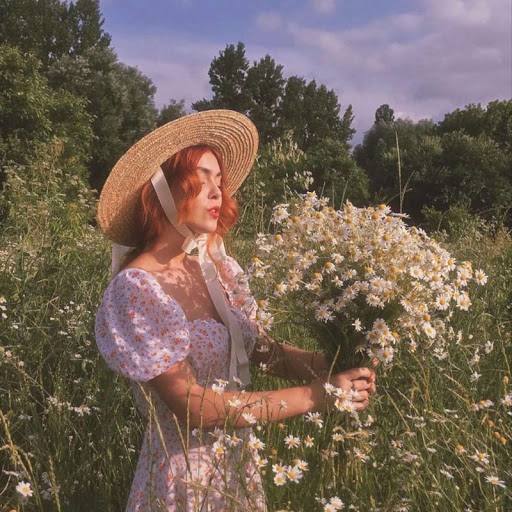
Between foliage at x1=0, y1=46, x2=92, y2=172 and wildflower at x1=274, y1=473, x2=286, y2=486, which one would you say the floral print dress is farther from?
foliage at x1=0, y1=46, x2=92, y2=172

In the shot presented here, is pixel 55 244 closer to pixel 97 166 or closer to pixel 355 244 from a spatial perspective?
pixel 355 244

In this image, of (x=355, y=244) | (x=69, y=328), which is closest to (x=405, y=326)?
(x=355, y=244)

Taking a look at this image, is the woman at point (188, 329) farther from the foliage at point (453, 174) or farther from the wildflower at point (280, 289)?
the foliage at point (453, 174)

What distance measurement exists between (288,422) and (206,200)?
111 cm

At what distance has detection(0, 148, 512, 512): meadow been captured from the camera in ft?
6.51

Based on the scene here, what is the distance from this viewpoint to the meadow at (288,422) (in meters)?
1.98

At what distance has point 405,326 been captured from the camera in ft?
6.09

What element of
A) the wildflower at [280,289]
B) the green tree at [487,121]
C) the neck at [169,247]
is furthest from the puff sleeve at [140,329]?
the green tree at [487,121]

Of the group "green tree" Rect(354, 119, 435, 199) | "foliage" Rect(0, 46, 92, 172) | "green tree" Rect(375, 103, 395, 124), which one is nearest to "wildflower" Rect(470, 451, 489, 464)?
"foliage" Rect(0, 46, 92, 172)

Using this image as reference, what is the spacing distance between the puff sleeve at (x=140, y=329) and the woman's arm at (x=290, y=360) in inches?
13.5

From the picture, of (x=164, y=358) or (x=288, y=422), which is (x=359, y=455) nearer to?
(x=164, y=358)

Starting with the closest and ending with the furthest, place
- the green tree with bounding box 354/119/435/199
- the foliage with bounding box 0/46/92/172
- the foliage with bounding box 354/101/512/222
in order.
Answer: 1. the foliage with bounding box 0/46/92/172
2. the foliage with bounding box 354/101/512/222
3. the green tree with bounding box 354/119/435/199

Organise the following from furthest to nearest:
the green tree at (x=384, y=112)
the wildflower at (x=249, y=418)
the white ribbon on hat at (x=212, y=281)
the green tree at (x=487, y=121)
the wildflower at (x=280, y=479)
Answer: the green tree at (x=384, y=112) < the green tree at (x=487, y=121) < the white ribbon on hat at (x=212, y=281) < the wildflower at (x=249, y=418) < the wildflower at (x=280, y=479)

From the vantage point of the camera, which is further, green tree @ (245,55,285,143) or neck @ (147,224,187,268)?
green tree @ (245,55,285,143)
